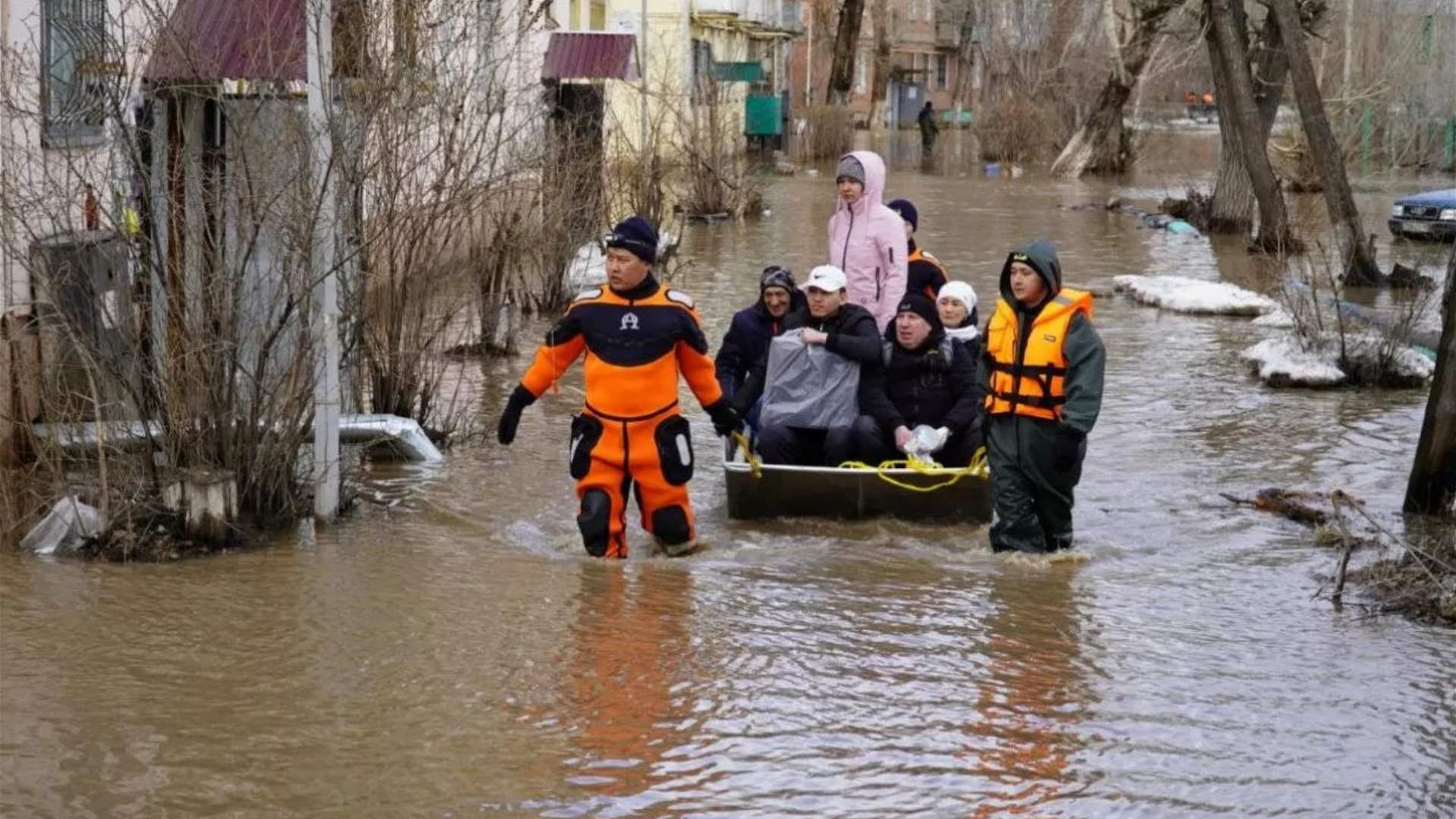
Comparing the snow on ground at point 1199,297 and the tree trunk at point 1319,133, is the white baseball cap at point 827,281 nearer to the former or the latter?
the snow on ground at point 1199,297

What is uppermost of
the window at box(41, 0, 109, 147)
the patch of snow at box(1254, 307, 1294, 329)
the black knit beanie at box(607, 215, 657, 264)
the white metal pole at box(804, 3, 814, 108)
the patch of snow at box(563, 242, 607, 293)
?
the white metal pole at box(804, 3, 814, 108)

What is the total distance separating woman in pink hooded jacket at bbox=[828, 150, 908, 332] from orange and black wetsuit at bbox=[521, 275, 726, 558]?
10.5 ft

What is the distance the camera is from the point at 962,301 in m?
10.3

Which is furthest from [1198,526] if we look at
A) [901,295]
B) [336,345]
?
[336,345]

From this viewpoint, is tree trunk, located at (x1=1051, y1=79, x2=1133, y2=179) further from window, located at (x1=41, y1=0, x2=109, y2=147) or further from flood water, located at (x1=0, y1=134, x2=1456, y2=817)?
window, located at (x1=41, y1=0, x2=109, y2=147)

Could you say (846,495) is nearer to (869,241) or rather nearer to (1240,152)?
(869,241)

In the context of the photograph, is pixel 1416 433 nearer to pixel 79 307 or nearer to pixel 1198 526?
pixel 1198 526

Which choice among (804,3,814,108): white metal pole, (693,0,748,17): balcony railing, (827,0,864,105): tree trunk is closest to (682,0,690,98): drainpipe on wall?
(693,0,748,17): balcony railing

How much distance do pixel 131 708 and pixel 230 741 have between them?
21.2 inches

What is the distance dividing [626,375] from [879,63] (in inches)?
2310

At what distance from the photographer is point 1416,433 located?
528 inches

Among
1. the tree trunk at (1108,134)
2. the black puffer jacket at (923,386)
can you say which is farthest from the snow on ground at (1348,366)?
the tree trunk at (1108,134)

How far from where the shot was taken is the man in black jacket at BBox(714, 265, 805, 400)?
10.9 m

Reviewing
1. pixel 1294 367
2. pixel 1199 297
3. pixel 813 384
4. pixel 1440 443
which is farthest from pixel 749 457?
pixel 1199 297
